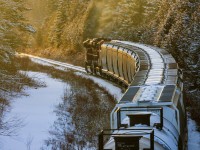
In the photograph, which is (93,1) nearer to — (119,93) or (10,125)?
(119,93)

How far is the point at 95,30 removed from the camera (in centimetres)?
5959

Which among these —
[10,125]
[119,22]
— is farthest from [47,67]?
[10,125]

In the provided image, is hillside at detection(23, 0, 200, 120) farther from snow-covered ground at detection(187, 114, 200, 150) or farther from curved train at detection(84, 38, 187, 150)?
curved train at detection(84, 38, 187, 150)

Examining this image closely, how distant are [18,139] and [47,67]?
31582mm

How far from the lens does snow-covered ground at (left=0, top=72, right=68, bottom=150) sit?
16.2 metres

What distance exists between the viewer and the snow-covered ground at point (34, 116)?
639 inches

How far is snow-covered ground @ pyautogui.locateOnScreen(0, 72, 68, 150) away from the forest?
91 centimetres

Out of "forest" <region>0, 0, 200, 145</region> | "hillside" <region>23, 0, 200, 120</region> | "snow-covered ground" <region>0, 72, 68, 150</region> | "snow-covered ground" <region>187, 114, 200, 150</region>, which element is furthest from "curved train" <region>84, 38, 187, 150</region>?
"hillside" <region>23, 0, 200, 120</region>

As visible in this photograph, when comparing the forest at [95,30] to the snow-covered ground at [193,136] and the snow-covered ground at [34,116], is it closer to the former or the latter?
the snow-covered ground at [193,136]

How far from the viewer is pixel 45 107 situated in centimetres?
2259

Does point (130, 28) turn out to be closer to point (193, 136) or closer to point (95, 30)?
point (95, 30)

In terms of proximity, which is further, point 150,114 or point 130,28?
point 130,28

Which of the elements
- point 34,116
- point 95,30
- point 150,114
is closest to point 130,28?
point 95,30

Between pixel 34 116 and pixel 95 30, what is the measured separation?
1594 inches
